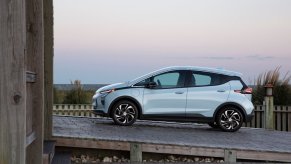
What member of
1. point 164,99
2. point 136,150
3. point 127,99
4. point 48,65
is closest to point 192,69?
point 164,99

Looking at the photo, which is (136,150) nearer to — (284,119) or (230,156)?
(230,156)

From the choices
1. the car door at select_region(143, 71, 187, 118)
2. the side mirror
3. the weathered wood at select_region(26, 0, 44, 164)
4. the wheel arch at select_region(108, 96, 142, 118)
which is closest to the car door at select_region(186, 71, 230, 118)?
the car door at select_region(143, 71, 187, 118)

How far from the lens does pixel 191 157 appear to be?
32.0 feet

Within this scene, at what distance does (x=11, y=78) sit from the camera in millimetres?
3475

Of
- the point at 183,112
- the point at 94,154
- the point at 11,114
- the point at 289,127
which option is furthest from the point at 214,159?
the point at 289,127

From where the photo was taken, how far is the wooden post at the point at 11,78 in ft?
11.3

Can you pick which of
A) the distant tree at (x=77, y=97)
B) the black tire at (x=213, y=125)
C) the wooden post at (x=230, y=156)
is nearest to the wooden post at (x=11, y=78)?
the wooden post at (x=230, y=156)

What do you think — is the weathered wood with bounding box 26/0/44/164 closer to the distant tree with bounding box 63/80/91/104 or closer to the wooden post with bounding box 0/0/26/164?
the wooden post with bounding box 0/0/26/164

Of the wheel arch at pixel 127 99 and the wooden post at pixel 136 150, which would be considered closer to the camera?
the wooden post at pixel 136 150

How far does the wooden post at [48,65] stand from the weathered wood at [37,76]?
302 centimetres

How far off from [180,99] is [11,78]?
427 inches

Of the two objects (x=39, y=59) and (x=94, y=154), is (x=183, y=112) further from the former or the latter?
(x=39, y=59)

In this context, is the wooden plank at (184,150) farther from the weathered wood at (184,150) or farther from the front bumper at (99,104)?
the front bumper at (99,104)

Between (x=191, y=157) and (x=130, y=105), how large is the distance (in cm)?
444
